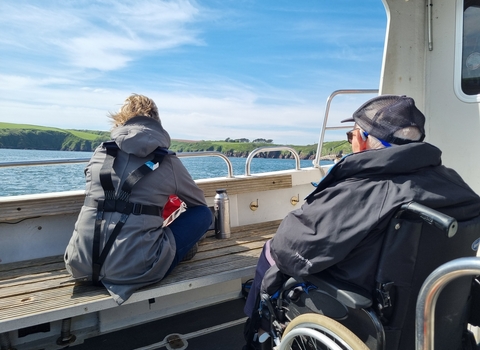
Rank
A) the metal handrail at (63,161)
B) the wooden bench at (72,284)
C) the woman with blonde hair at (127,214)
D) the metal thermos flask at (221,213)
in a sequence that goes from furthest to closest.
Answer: the metal thermos flask at (221,213), the metal handrail at (63,161), the woman with blonde hair at (127,214), the wooden bench at (72,284)

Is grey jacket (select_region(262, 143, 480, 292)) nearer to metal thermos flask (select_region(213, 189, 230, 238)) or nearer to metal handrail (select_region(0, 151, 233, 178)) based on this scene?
metal thermos flask (select_region(213, 189, 230, 238))

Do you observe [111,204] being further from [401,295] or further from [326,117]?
[326,117]

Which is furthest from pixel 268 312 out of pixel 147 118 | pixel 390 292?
pixel 147 118

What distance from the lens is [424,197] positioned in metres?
1.30

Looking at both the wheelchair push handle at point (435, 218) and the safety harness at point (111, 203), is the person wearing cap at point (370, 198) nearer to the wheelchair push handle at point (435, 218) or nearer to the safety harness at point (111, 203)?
the wheelchair push handle at point (435, 218)

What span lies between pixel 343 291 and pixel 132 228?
1347 millimetres

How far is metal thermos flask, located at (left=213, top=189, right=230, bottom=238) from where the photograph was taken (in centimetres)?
335

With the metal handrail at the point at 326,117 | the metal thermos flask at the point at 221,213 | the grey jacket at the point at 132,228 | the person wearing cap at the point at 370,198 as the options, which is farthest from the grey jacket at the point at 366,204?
the metal handrail at the point at 326,117

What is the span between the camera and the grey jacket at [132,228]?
2145 millimetres

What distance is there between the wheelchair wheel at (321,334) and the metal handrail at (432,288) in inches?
10.7

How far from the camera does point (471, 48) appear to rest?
2.59m

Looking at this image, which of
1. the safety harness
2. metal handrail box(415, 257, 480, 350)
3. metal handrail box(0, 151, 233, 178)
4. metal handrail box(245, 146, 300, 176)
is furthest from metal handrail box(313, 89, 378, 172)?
metal handrail box(415, 257, 480, 350)

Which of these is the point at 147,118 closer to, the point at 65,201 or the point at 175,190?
the point at 175,190

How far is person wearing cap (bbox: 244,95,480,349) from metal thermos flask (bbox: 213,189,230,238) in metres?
1.79
